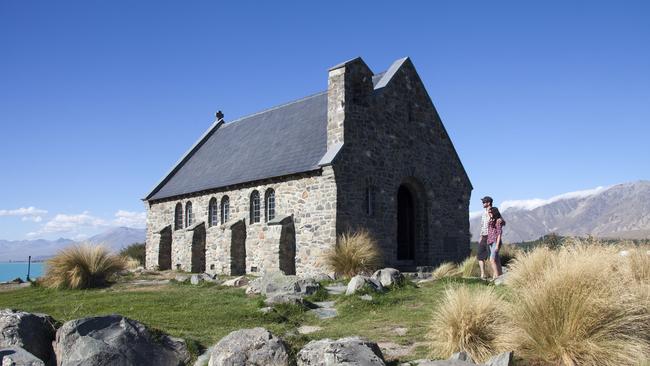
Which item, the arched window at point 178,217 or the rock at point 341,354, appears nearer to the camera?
the rock at point 341,354

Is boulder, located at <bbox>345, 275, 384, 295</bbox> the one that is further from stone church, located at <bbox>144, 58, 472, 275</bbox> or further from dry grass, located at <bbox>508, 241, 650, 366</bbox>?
stone church, located at <bbox>144, 58, 472, 275</bbox>

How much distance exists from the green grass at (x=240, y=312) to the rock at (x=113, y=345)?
1.38 ft

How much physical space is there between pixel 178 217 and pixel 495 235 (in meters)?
19.5

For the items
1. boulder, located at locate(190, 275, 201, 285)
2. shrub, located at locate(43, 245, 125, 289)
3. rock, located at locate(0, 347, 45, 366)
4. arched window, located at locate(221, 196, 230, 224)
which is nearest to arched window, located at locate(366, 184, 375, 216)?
boulder, located at locate(190, 275, 201, 285)

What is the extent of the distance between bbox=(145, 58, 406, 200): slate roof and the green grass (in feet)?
24.4

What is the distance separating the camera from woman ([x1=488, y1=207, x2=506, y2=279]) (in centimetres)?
1385

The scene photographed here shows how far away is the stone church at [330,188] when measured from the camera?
19.8m

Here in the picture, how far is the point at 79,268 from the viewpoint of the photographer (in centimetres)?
1823

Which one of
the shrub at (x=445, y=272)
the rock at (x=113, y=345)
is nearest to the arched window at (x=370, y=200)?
the shrub at (x=445, y=272)

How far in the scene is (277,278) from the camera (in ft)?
45.8

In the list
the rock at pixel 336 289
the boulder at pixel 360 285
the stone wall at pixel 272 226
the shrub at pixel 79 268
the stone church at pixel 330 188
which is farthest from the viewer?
the stone church at pixel 330 188

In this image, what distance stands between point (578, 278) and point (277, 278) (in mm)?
8461

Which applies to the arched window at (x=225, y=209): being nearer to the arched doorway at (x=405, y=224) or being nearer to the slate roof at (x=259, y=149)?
the slate roof at (x=259, y=149)

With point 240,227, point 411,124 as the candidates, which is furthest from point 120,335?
point 411,124
